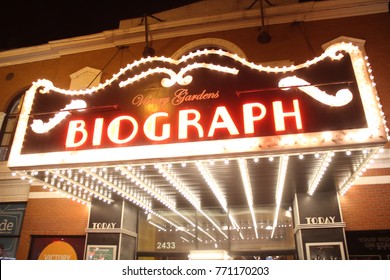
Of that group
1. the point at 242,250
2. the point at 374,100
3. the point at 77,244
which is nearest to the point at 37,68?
the point at 77,244

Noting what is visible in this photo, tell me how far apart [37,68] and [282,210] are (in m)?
11.4

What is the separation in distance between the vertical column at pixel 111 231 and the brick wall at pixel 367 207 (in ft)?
21.6

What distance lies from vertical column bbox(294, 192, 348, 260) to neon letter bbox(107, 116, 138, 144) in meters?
5.38

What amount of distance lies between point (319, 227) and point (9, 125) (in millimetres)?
12127

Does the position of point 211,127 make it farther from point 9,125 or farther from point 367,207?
point 9,125

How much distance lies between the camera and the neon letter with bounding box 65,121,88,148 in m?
7.74

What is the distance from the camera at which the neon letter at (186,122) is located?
7126mm

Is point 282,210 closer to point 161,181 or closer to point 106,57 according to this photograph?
point 161,181

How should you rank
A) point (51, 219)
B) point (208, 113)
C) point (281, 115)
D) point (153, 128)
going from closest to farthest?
point (281, 115)
point (208, 113)
point (153, 128)
point (51, 219)

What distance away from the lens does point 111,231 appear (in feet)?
34.3

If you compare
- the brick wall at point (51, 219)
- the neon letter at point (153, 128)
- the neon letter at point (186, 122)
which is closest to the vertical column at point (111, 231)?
the brick wall at point (51, 219)

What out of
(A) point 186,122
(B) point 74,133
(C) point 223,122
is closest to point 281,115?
(C) point 223,122

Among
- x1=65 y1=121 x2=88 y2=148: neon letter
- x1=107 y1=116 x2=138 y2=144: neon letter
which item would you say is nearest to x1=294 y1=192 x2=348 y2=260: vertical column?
x1=107 y1=116 x2=138 y2=144: neon letter

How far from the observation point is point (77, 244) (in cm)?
1106
